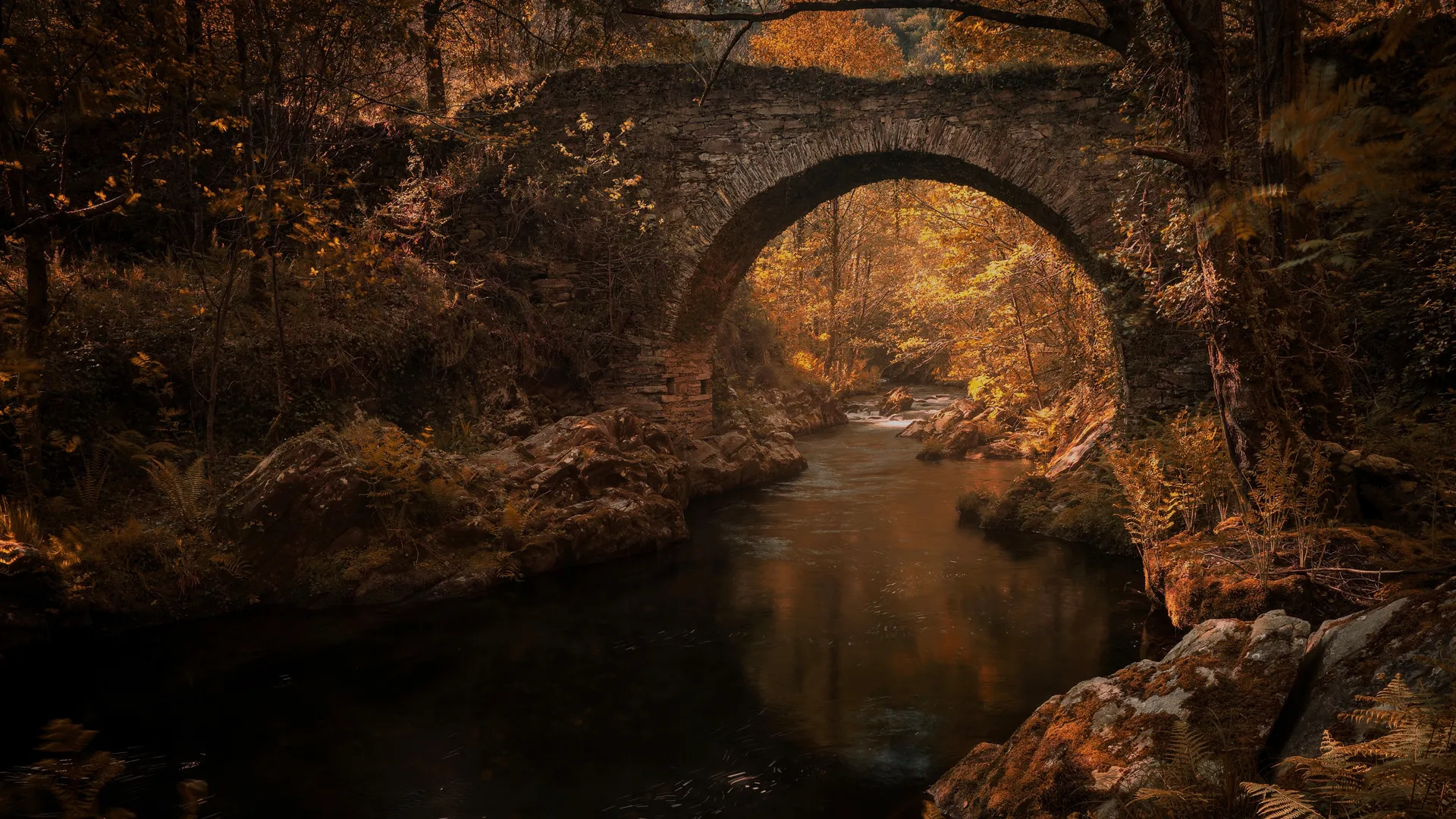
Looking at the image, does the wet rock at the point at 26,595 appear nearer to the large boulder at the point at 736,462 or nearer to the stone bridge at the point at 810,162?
the large boulder at the point at 736,462

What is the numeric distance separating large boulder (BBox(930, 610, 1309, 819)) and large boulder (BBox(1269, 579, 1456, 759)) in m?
0.07

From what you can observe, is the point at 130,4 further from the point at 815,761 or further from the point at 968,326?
the point at 968,326

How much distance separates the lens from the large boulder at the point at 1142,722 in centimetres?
268

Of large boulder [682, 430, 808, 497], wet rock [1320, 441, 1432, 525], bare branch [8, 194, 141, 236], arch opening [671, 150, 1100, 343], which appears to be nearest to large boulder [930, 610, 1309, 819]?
wet rock [1320, 441, 1432, 525]

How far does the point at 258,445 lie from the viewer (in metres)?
8.20

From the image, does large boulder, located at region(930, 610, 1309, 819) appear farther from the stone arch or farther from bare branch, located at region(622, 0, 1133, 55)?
the stone arch

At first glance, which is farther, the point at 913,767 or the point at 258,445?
the point at 258,445

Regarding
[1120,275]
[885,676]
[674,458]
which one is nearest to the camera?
[885,676]

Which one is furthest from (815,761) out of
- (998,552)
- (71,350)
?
(71,350)

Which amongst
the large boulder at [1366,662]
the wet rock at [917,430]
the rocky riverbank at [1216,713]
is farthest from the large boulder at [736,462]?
the large boulder at [1366,662]

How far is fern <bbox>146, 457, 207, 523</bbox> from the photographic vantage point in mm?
6754

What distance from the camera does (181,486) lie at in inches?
267

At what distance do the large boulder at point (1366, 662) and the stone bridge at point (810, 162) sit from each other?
6.58 meters

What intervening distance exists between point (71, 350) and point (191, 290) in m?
1.62
